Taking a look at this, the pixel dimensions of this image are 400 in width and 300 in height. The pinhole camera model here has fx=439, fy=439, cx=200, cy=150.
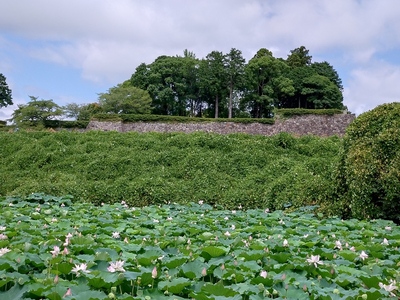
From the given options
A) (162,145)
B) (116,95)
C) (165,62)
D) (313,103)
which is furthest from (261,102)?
(162,145)

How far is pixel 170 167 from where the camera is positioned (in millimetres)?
10789

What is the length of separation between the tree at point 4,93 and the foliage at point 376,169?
45726 millimetres

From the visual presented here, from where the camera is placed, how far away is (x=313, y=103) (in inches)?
1596

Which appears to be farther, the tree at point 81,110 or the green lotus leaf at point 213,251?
the tree at point 81,110

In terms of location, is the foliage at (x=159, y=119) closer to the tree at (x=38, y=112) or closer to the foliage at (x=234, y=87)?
the tree at (x=38, y=112)

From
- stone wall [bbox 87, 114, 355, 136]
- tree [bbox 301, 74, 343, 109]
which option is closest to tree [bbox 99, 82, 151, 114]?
tree [bbox 301, 74, 343, 109]

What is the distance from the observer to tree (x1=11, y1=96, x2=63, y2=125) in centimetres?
2647

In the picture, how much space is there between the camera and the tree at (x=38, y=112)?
26.5 m

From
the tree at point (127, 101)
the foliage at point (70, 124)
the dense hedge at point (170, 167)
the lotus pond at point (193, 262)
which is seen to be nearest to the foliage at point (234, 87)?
the tree at point (127, 101)

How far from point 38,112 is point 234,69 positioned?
15572 mm

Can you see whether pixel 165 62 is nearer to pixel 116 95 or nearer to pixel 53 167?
pixel 116 95

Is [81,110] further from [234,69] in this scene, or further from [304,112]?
[304,112]

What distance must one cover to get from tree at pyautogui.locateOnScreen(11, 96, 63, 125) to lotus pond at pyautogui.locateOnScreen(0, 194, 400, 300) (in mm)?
23228

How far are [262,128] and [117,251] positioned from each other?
17.6 meters
